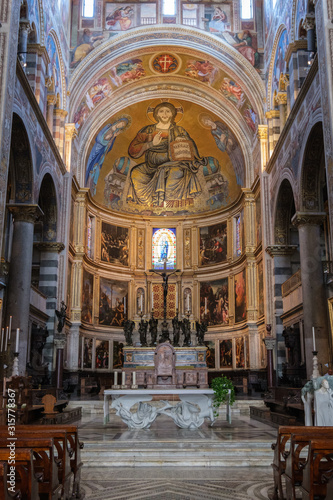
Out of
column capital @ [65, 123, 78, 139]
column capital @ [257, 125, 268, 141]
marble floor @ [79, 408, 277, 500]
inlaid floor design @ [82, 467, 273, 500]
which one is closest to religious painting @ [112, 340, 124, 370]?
column capital @ [65, 123, 78, 139]

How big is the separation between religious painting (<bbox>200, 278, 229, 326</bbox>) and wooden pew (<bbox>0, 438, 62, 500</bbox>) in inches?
1055

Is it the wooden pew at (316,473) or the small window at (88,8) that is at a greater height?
the small window at (88,8)

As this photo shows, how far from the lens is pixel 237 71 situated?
2836 centimetres

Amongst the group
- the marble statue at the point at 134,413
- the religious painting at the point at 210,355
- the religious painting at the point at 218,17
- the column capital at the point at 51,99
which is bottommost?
the marble statue at the point at 134,413

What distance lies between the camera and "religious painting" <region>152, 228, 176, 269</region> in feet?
118

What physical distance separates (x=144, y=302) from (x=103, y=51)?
51.2ft

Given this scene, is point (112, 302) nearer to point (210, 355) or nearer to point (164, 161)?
point (210, 355)

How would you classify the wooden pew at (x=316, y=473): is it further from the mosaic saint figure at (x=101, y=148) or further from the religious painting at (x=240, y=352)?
the mosaic saint figure at (x=101, y=148)

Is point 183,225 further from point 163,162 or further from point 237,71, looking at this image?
point 237,71

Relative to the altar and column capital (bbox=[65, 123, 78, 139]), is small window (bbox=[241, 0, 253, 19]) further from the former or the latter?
the altar

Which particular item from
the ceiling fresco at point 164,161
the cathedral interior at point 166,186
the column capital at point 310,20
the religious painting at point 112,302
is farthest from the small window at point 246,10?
the religious painting at point 112,302

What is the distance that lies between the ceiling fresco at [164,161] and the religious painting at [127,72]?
7.07 feet

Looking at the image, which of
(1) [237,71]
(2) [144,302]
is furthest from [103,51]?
(2) [144,302]

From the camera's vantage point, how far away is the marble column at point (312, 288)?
1767 cm
